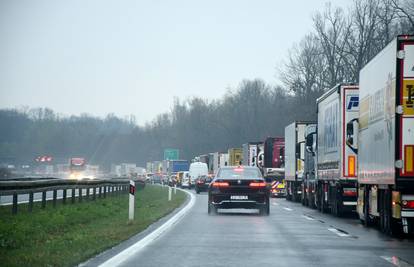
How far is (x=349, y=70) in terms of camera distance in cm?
7850

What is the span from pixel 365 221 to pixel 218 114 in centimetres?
14068

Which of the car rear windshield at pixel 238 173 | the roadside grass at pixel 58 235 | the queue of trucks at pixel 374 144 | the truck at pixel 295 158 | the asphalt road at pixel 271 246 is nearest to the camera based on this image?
the roadside grass at pixel 58 235

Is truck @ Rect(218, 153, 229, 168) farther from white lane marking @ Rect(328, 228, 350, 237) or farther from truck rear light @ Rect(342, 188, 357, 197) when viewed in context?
white lane marking @ Rect(328, 228, 350, 237)

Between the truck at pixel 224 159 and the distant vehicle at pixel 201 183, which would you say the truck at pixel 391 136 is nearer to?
the distant vehicle at pixel 201 183

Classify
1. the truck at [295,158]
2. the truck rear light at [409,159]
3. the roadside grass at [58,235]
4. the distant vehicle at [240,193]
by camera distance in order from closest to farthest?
the roadside grass at [58,235]
the truck rear light at [409,159]
the distant vehicle at [240,193]
the truck at [295,158]

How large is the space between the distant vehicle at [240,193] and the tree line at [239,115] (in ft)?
109

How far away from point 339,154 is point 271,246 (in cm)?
1261

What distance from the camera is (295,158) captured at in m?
45.8

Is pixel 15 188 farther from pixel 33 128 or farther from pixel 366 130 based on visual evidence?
pixel 33 128

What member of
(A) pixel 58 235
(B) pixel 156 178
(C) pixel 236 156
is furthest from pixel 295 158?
(B) pixel 156 178

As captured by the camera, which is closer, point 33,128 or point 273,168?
point 273,168

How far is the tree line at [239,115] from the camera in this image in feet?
247

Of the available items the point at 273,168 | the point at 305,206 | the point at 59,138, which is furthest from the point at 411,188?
the point at 59,138

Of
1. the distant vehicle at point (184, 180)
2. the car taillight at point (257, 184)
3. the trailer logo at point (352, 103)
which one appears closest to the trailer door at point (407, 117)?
the trailer logo at point (352, 103)
